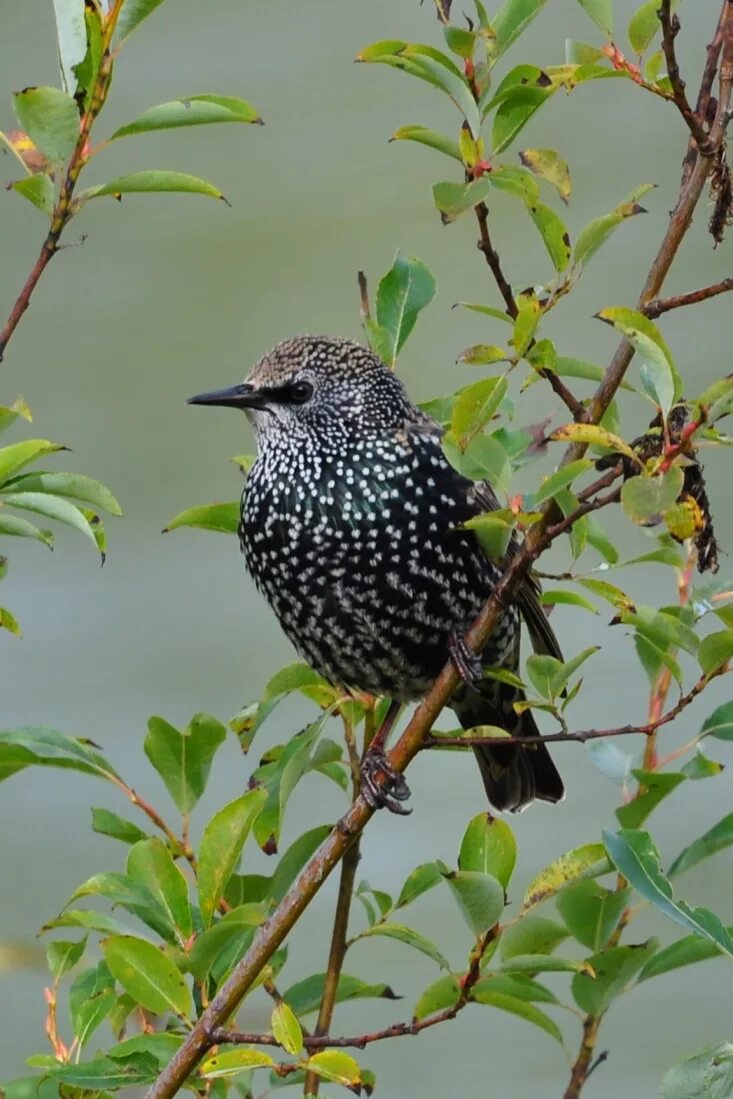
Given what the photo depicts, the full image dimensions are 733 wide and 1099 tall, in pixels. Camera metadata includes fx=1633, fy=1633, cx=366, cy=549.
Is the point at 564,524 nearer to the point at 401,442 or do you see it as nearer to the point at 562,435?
the point at 562,435

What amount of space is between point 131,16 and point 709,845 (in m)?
1.19

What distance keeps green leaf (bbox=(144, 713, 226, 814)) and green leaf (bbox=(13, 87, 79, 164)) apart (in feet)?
2.48

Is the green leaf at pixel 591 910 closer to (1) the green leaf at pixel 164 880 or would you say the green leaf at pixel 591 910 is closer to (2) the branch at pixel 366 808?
(2) the branch at pixel 366 808

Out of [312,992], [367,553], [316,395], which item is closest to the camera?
[312,992]

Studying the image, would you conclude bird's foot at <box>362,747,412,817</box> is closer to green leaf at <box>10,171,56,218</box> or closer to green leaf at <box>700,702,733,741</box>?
green leaf at <box>700,702,733,741</box>

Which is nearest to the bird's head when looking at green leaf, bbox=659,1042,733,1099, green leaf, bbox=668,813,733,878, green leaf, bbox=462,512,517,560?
green leaf, bbox=462,512,517,560

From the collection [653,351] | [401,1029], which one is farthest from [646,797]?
[653,351]

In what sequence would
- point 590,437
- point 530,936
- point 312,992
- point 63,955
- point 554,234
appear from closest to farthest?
point 590,437 → point 554,234 → point 63,955 → point 530,936 → point 312,992

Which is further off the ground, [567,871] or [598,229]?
[598,229]

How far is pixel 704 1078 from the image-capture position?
1.56 m

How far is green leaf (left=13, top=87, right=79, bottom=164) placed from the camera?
1.79 meters

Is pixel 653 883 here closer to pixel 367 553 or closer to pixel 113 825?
pixel 113 825

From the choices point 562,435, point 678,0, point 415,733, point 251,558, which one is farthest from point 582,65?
point 251,558

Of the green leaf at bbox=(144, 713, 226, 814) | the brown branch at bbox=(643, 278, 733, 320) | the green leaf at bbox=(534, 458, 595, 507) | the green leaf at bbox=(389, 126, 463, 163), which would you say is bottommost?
the green leaf at bbox=(144, 713, 226, 814)
